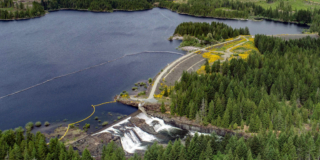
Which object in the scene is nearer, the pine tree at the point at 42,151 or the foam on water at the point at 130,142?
the pine tree at the point at 42,151

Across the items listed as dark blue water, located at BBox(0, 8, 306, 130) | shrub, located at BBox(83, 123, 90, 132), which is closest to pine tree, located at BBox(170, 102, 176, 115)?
dark blue water, located at BBox(0, 8, 306, 130)

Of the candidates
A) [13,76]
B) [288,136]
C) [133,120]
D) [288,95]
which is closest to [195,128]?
[133,120]

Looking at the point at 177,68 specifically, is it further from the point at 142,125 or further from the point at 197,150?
the point at 197,150

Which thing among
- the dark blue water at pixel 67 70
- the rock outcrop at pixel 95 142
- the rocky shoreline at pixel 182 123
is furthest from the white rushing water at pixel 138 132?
the dark blue water at pixel 67 70

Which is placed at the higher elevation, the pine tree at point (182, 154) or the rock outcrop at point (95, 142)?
the pine tree at point (182, 154)

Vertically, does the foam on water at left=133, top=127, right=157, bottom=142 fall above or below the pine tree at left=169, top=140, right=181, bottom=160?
below

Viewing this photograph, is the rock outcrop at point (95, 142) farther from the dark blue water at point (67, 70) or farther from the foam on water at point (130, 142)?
the dark blue water at point (67, 70)

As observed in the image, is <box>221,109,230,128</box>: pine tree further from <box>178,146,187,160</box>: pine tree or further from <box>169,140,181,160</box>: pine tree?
<box>178,146,187,160</box>: pine tree

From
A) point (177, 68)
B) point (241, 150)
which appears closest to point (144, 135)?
point (241, 150)

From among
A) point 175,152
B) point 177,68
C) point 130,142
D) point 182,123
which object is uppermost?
point 177,68

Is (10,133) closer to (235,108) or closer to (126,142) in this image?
(126,142)

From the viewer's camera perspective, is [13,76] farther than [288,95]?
Yes
